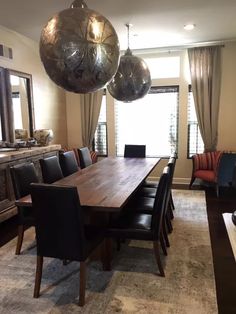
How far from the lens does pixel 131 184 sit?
2869mm

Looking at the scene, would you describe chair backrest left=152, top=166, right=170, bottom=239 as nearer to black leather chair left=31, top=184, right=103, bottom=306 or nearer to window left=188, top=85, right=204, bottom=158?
black leather chair left=31, top=184, right=103, bottom=306

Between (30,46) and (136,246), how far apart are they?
3.97m

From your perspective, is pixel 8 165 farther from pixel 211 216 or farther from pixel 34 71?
pixel 211 216

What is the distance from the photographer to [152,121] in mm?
6098

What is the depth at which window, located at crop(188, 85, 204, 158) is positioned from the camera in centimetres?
580

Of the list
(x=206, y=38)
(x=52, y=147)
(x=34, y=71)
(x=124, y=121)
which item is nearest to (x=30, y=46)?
(x=34, y=71)

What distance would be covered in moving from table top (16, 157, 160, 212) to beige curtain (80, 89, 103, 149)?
81.2 inches

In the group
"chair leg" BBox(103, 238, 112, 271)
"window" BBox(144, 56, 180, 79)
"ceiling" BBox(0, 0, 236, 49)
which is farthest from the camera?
"window" BBox(144, 56, 180, 79)

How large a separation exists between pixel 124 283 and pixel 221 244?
53.7 inches

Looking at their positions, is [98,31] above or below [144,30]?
below

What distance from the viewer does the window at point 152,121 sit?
19.5 feet

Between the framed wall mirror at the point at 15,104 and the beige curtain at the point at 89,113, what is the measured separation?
4.88 feet

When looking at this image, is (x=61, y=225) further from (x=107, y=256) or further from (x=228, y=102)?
(x=228, y=102)

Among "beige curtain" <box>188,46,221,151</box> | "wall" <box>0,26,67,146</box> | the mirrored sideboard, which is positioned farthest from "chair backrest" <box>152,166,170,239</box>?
"beige curtain" <box>188,46,221,151</box>
